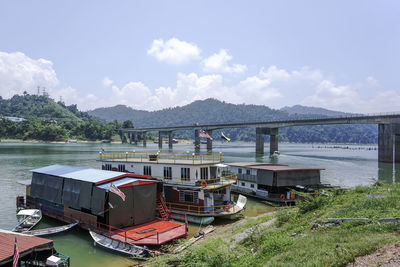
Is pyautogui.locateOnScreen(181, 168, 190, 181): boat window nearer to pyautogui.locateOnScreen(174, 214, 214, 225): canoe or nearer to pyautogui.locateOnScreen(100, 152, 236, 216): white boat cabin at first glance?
pyautogui.locateOnScreen(100, 152, 236, 216): white boat cabin

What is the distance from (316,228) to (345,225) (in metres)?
1.61

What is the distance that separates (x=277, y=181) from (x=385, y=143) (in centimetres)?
6133

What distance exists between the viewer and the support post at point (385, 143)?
252ft

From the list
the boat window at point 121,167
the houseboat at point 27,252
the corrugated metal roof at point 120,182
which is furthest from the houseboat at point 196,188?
the houseboat at point 27,252

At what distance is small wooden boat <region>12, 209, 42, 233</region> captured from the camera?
→ 919 inches

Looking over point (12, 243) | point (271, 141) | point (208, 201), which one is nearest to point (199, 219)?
point (208, 201)

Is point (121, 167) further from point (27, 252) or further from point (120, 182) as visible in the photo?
point (27, 252)

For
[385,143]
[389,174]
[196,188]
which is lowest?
[389,174]

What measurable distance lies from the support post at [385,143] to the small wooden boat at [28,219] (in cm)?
8373

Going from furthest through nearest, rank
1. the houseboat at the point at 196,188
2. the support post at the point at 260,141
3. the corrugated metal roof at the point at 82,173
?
the support post at the point at 260,141, the houseboat at the point at 196,188, the corrugated metal roof at the point at 82,173

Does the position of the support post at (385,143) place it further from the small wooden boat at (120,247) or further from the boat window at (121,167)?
the small wooden boat at (120,247)

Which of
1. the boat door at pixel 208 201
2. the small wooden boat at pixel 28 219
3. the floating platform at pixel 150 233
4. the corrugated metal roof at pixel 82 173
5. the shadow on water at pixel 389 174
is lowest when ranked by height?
the shadow on water at pixel 389 174

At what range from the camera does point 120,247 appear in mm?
18891

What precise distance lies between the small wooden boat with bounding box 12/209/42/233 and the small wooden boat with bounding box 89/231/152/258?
Answer: 713 cm
